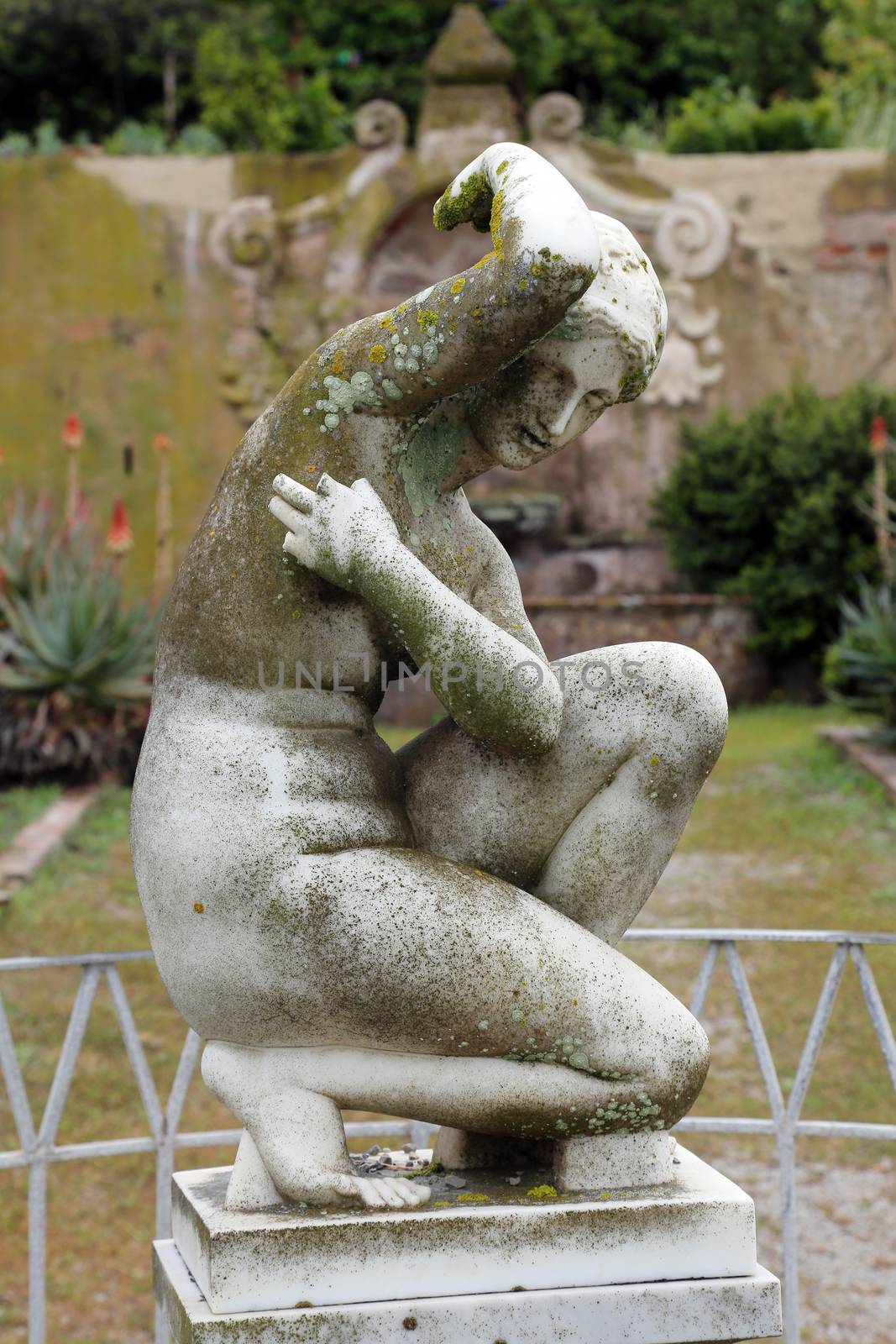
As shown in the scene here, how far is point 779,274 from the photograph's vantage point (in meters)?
11.4

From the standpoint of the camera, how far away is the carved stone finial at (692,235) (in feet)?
35.3

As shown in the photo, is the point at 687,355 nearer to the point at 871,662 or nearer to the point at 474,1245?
the point at 871,662

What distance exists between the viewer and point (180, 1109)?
3.34 metres

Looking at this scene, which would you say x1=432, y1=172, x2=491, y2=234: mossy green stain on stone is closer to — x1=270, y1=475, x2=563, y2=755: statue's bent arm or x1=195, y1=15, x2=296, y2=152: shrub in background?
x1=270, y1=475, x2=563, y2=755: statue's bent arm

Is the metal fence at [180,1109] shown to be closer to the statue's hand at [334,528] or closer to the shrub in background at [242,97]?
the statue's hand at [334,528]

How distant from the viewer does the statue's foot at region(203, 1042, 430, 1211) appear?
227 cm

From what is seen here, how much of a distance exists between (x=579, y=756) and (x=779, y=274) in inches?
381

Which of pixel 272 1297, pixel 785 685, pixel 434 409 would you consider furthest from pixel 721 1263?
pixel 785 685

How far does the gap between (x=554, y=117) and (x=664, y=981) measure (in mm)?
6969

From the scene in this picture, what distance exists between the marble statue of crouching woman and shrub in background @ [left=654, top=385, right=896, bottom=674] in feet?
24.6

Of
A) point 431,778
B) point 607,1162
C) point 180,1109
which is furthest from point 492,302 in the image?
point 180,1109

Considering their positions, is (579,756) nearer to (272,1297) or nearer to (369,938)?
(369,938)

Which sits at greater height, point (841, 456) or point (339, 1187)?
point (841, 456)

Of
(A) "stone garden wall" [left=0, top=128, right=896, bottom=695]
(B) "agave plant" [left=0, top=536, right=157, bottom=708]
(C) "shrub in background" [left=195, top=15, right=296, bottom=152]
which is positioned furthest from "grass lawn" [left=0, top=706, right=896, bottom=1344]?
(C) "shrub in background" [left=195, top=15, right=296, bottom=152]
